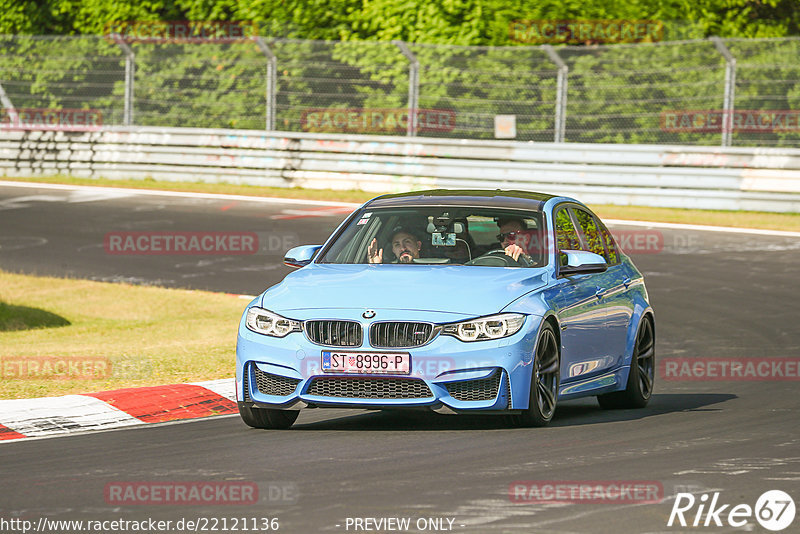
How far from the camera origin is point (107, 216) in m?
24.2

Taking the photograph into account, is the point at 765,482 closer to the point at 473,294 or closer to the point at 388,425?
the point at 473,294

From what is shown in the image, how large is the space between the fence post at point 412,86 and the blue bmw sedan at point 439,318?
16847 mm

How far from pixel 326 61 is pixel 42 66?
6483 mm

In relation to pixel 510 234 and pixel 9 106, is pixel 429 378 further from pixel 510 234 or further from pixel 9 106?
pixel 9 106

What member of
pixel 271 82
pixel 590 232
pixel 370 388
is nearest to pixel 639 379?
pixel 590 232

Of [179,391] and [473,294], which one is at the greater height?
[473,294]

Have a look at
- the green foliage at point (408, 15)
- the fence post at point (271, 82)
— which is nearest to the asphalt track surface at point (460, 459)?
the fence post at point (271, 82)

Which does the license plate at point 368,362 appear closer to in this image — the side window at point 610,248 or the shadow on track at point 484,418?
the shadow on track at point 484,418

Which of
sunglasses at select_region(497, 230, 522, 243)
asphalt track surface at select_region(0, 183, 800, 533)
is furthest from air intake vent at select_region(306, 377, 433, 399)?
sunglasses at select_region(497, 230, 522, 243)

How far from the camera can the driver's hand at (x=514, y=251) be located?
9.66 m

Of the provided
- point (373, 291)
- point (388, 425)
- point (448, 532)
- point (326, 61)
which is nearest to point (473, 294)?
point (373, 291)

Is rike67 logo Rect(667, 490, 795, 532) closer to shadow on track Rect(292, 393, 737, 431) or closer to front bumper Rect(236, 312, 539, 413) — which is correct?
front bumper Rect(236, 312, 539, 413)

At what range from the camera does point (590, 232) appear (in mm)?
10906

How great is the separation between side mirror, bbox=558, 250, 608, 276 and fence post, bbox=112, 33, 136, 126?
2097 cm
